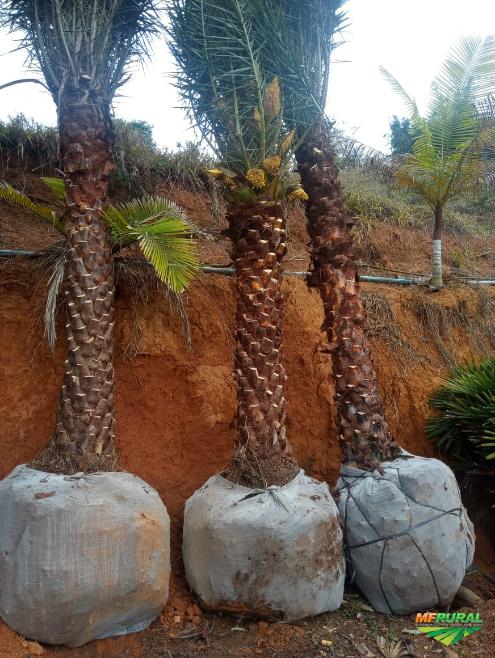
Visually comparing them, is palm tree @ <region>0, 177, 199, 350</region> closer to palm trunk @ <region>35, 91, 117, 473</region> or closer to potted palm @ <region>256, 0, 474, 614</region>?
palm trunk @ <region>35, 91, 117, 473</region>

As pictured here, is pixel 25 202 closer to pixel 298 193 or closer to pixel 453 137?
pixel 298 193

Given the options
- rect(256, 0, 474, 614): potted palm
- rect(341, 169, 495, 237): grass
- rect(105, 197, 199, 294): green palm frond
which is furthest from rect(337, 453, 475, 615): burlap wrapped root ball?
rect(341, 169, 495, 237): grass

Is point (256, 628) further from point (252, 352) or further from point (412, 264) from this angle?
point (412, 264)

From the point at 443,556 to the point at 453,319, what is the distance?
13.7 ft

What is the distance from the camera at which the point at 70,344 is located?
15.5 feet

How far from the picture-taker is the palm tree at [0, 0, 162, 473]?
457cm

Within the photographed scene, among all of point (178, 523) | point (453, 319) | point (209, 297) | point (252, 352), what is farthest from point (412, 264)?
point (178, 523)

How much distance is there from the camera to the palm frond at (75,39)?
5106mm

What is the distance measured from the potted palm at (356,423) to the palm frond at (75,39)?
1.45 m

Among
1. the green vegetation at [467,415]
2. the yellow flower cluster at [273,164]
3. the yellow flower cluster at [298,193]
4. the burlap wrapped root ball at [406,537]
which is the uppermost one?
the yellow flower cluster at [273,164]

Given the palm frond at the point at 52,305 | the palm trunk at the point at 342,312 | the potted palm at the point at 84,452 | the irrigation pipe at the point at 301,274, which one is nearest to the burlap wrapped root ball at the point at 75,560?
the potted palm at the point at 84,452

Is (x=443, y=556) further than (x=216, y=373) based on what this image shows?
No

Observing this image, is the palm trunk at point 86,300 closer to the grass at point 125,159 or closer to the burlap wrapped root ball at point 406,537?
the burlap wrapped root ball at point 406,537

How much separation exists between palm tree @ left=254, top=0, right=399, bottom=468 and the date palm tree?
0.23m
